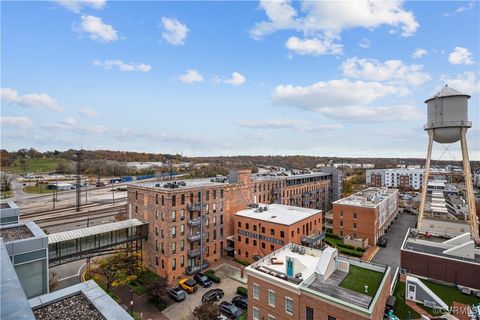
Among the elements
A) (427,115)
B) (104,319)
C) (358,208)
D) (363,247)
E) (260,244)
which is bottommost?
(363,247)

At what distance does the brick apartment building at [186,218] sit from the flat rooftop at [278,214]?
3.59m

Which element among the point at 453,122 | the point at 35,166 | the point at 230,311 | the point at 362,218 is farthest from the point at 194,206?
the point at 35,166

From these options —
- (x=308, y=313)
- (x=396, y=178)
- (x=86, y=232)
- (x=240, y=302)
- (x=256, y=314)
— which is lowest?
(x=240, y=302)

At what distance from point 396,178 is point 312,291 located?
479 ft

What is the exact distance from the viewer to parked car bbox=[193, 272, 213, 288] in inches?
1420

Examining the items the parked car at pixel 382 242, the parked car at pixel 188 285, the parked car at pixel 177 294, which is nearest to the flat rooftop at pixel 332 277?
the parked car at pixel 177 294

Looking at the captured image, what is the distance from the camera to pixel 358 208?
5441 cm

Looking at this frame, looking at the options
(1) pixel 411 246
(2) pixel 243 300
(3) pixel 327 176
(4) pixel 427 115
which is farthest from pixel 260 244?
(3) pixel 327 176

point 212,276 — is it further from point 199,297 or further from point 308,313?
point 308,313

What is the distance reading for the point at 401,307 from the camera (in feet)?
99.6

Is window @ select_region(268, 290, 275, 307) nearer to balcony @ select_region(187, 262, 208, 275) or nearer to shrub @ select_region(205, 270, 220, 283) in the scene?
shrub @ select_region(205, 270, 220, 283)

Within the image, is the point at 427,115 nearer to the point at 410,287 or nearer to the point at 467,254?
the point at 467,254

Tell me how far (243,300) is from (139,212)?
2150cm


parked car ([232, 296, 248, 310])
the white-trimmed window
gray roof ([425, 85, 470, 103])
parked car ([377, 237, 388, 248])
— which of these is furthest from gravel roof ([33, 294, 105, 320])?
parked car ([377, 237, 388, 248])
